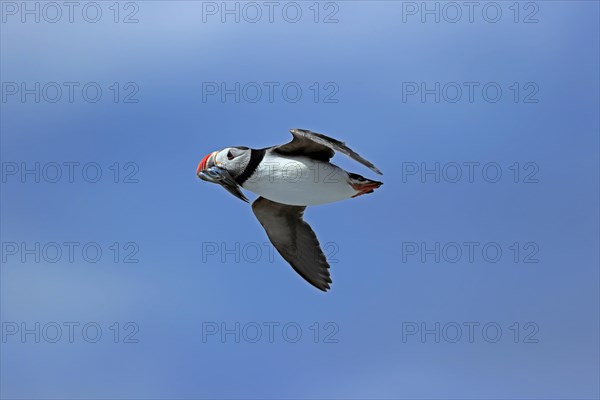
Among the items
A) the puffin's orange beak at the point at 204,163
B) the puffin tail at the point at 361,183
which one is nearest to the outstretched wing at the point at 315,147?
the puffin tail at the point at 361,183

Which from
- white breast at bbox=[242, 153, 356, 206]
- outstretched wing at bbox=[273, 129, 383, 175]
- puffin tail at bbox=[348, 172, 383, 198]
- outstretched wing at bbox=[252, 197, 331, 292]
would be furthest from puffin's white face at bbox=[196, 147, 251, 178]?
puffin tail at bbox=[348, 172, 383, 198]

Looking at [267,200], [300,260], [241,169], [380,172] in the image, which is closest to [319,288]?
[300,260]

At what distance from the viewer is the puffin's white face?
11.9 m

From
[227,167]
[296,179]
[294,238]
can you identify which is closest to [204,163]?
[227,167]

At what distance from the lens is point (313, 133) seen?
11.1 metres

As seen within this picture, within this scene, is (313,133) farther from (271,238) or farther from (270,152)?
(271,238)

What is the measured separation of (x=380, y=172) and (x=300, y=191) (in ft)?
6.99

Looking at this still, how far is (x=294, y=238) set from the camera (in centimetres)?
1341

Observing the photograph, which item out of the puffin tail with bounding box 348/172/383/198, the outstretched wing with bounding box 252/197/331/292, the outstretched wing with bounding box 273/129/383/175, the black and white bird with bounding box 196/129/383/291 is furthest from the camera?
the outstretched wing with bounding box 252/197/331/292

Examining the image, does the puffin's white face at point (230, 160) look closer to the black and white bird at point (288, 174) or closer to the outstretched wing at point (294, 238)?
the black and white bird at point (288, 174)

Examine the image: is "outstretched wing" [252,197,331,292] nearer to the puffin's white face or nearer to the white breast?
the white breast

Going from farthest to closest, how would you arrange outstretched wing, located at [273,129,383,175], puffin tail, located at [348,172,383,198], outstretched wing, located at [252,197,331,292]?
outstretched wing, located at [252,197,331,292]
puffin tail, located at [348,172,383,198]
outstretched wing, located at [273,129,383,175]

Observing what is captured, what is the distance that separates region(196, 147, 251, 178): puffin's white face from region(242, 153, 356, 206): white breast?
0.21m

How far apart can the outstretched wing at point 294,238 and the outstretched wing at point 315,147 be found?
1.43 m
